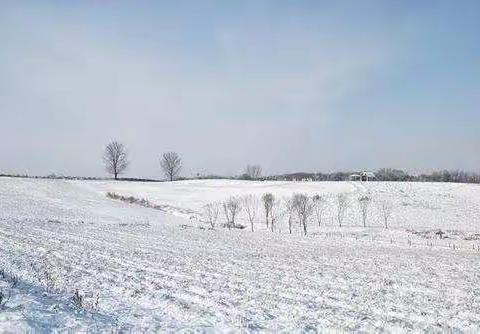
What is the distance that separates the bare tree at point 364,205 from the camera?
7550 centimetres

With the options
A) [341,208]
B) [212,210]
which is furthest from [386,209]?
[212,210]

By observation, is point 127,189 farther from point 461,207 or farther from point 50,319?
point 50,319

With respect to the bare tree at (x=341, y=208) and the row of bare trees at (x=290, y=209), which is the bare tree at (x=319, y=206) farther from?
the bare tree at (x=341, y=208)

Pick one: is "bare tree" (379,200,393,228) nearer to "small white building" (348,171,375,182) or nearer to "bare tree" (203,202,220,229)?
"bare tree" (203,202,220,229)

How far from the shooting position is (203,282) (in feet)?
59.6

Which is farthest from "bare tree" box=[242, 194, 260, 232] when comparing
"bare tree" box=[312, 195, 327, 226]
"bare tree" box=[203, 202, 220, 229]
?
"bare tree" box=[312, 195, 327, 226]

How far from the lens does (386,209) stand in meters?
82.0

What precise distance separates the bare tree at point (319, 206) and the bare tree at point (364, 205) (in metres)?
5.76

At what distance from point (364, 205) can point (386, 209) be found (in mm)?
3827

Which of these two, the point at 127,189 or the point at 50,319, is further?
the point at 127,189

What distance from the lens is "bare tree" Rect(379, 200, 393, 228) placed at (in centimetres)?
7619

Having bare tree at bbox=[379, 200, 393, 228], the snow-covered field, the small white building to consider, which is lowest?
bare tree at bbox=[379, 200, 393, 228]

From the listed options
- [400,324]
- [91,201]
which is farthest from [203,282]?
[91,201]

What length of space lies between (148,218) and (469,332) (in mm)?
56255
